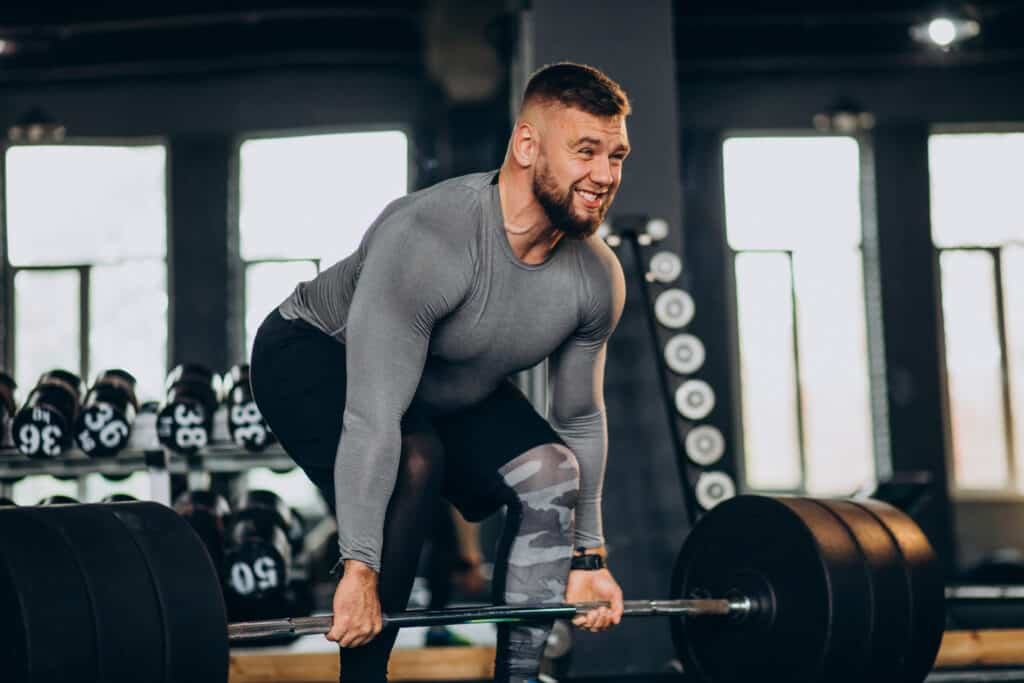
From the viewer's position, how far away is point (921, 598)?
208 cm

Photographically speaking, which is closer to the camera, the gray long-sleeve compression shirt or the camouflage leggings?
the gray long-sleeve compression shirt

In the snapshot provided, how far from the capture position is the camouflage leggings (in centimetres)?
186

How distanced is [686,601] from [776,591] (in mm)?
160

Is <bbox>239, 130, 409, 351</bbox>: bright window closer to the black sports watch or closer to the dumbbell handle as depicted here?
the black sports watch

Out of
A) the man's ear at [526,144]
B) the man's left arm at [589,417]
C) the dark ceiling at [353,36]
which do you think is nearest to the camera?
the man's ear at [526,144]

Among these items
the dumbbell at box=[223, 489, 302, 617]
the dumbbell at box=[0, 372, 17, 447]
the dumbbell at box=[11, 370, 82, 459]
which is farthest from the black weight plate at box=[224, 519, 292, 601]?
the dumbbell at box=[0, 372, 17, 447]

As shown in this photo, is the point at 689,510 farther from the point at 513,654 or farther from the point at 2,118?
the point at 2,118

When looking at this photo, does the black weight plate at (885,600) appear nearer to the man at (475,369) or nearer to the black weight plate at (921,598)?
the black weight plate at (921,598)

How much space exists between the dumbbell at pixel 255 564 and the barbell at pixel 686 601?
5.45 ft

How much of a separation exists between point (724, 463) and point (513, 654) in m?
2.16

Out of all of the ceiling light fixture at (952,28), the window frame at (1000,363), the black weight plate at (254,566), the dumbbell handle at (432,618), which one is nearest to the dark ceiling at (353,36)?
the window frame at (1000,363)

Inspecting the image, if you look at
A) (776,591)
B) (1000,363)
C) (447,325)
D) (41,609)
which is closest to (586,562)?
(776,591)

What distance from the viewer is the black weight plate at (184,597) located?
1.55 m

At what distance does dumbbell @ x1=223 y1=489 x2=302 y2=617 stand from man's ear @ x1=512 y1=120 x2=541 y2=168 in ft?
7.13
